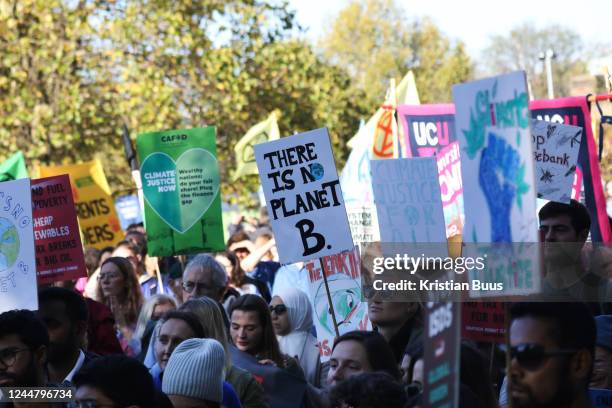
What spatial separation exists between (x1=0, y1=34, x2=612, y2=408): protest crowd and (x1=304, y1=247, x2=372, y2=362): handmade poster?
11 millimetres

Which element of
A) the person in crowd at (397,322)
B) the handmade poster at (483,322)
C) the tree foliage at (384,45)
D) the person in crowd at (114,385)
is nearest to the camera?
the person in crowd at (114,385)

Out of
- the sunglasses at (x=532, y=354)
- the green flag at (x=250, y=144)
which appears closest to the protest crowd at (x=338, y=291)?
the sunglasses at (x=532, y=354)

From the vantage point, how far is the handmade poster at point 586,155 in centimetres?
818

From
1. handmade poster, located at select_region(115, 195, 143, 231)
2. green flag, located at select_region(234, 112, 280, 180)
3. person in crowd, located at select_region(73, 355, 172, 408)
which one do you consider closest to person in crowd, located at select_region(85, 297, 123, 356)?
person in crowd, located at select_region(73, 355, 172, 408)

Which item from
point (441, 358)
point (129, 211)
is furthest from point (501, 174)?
point (129, 211)

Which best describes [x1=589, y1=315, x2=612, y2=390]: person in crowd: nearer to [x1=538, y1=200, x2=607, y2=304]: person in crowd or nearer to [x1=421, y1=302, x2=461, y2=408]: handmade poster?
[x1=538, y1=200, x2=607, y2=304]: person in crowd

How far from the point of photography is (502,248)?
450cm

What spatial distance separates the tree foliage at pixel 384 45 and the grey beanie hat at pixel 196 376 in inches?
2174

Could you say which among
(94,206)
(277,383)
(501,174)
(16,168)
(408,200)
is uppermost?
(16,168)

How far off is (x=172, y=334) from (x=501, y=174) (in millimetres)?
2406

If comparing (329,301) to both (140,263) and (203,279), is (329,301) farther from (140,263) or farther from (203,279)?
(140,263)

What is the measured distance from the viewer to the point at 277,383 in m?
6.48

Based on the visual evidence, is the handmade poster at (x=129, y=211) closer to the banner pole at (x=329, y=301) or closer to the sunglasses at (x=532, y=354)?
the banner pole at (x=329, y=301)

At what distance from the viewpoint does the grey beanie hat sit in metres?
5.30
